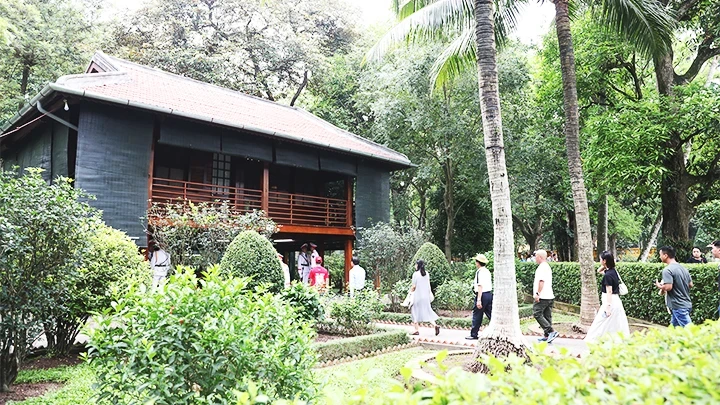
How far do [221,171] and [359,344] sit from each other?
10.7 meters

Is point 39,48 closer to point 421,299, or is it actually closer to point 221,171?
point 221,171

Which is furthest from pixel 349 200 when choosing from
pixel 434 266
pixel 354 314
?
pixel 354 314

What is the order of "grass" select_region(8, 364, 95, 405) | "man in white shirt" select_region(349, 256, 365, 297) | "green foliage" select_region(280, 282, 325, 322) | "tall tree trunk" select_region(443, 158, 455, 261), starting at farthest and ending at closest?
"tall tree trunk" select_region(443, 158, 455, 261) → "man in white shirt" select_region(349, 256, 365, 297) → "green foliage" select_region(280, 282, 325, 322) → "grass" select_region(8, 364, 95, 405)

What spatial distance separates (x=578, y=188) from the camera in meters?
10.2

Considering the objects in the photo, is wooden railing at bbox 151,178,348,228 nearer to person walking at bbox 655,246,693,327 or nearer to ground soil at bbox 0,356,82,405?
ground soil at bbox 0,356,82,405

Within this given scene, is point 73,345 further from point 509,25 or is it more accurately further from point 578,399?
point 509,25

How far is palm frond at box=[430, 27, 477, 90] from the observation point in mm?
11625

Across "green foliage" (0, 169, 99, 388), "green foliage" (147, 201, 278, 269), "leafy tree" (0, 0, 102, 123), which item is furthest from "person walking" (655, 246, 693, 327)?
"leafy tree" (0, 0, 102, 123)

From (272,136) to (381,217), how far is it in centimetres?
572

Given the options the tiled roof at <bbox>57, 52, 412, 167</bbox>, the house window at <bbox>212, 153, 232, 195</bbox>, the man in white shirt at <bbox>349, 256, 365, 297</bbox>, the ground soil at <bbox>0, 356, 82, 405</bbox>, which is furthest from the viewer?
the house window at <bbox>212, 153, 232, 195</bbox>

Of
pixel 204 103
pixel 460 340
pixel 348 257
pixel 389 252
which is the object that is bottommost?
pixel 460 340

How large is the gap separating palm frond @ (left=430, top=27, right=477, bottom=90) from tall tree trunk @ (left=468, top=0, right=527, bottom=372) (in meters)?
5.21

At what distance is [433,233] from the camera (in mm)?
25562

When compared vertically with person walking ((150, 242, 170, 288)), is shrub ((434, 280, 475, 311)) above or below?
below
